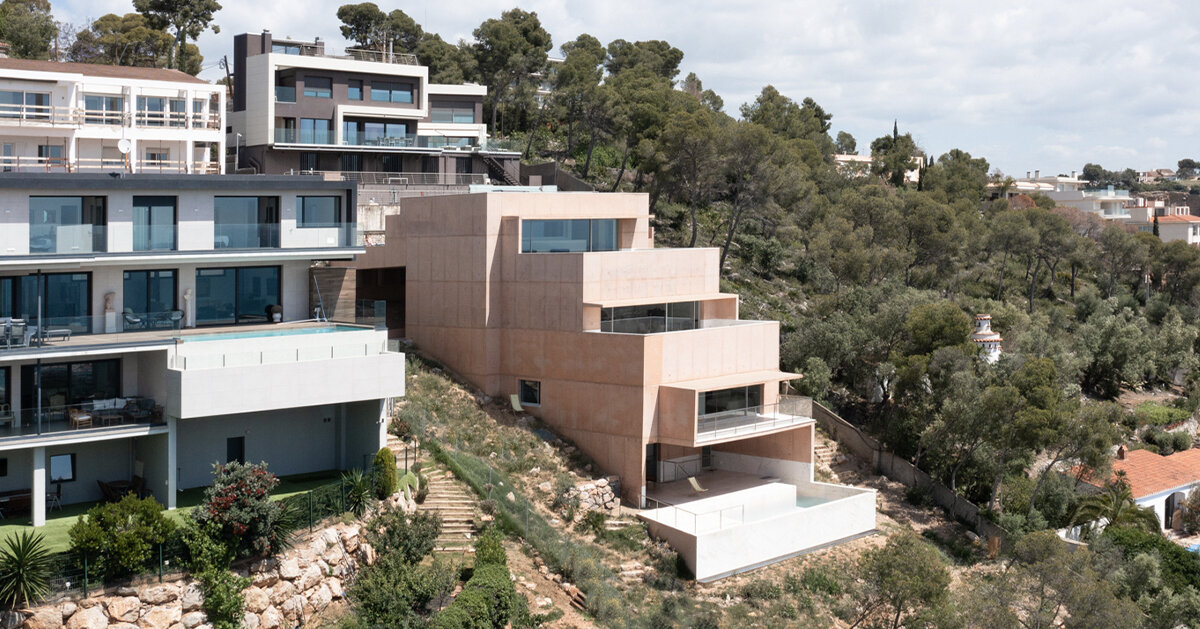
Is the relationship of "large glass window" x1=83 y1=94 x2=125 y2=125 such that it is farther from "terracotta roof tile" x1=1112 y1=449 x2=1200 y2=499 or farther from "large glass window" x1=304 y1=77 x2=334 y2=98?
"terracotta roof tile" x1=1112 y1=449 x2=1200 y2=499

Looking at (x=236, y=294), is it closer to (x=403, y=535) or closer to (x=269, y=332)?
(x=269, y=332)

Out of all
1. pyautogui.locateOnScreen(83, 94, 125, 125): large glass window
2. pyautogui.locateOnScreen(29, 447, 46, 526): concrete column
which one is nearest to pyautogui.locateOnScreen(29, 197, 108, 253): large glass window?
pyautogui.locateOnScreen(29, 447, 46, 526): concrete column

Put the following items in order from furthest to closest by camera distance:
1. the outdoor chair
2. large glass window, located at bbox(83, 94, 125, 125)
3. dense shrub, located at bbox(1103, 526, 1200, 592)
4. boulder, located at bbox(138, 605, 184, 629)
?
large glass window, located at bbox(83, 94, 125, 125) < dense shrub, located at bbox(1103, 526, 1200, 592) < the outdoor chair < boulder, located at bbox(138, 605, 184, 629)

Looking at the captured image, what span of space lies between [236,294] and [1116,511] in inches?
1318

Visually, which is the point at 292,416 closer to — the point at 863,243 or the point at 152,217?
the point at 152,217

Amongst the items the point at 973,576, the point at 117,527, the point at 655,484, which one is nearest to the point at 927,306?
the point at 973,576

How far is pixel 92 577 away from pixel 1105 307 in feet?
213

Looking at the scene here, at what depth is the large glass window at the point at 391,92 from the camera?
62000 mm

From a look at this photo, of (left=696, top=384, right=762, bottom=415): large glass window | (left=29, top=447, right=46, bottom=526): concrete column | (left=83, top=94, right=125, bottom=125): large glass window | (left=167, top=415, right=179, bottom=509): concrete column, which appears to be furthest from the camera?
(left=83, top=94, right=125, bottom=125): large glass window

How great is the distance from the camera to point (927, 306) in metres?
49.8

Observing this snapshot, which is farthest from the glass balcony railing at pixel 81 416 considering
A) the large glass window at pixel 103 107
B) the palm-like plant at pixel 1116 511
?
the palm-like plant at pixel 1116 511

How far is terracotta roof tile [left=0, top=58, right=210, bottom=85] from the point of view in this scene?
4506cm

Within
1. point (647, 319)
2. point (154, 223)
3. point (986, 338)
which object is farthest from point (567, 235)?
point (986, 338)

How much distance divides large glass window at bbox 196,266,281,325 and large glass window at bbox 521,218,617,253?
9.67 meters
